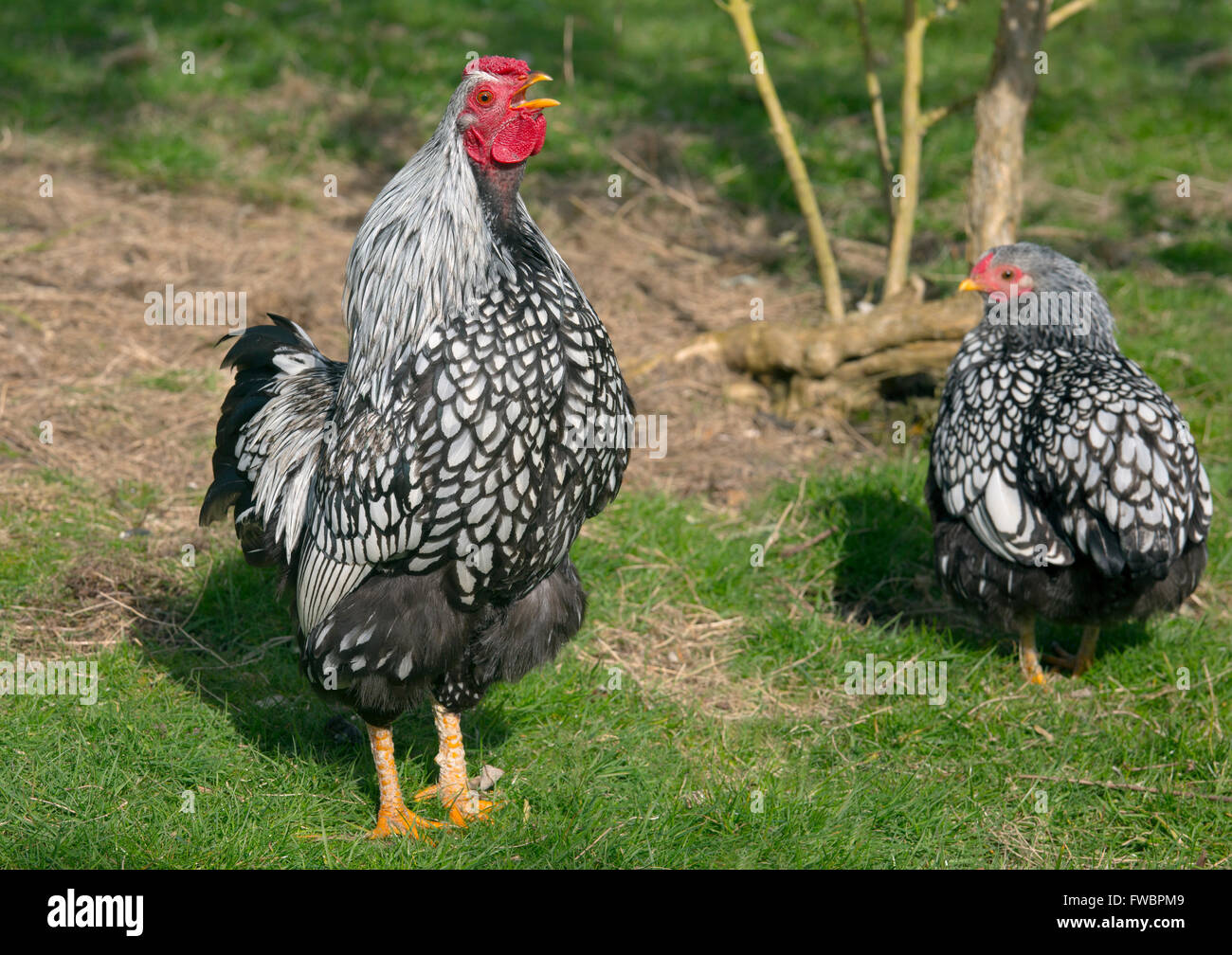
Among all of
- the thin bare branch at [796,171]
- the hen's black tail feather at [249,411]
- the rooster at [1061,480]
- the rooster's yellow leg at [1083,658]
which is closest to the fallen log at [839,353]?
the thin bare branch at [796,171]

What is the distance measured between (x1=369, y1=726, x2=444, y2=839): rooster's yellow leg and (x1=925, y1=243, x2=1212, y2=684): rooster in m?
2.44

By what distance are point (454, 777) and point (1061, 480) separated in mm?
2596

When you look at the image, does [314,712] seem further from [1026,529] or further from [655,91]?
[655,91]

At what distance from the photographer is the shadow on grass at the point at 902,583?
5402mm

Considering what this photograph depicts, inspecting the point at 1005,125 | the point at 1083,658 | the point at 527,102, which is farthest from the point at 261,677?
the point at 1005,125

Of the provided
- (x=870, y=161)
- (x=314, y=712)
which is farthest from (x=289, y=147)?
(x=314, y=712)

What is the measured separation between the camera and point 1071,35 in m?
12.0

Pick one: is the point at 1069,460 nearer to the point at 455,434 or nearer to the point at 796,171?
the point at 455,434

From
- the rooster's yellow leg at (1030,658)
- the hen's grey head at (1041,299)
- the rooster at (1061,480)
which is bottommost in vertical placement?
the rooster's yellow leg at (1030,658)

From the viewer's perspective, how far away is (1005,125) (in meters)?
6.85

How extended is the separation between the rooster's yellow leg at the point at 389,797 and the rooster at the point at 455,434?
2cm

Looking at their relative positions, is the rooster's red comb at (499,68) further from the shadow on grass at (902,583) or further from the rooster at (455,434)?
the shadow on grass at (902,583)

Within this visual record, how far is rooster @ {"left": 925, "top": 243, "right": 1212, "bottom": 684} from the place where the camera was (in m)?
4.40

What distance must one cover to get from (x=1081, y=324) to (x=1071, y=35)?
27.0 ft
